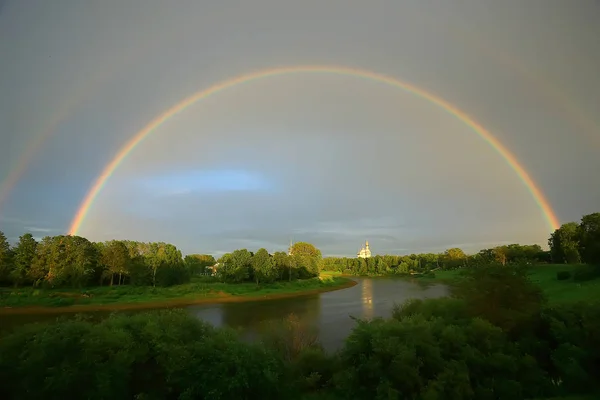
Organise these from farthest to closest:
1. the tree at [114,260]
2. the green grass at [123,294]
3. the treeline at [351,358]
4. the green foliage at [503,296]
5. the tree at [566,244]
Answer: the tree at [566,244] → the tree at [114,260] → the green grass at [123,294] → the green foliage at [503,296] → the treeline at [351,358]

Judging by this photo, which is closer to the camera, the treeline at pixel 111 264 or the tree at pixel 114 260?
the treeline at pixel 111 264

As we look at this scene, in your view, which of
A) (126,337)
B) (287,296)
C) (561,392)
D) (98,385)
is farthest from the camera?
(287,296)

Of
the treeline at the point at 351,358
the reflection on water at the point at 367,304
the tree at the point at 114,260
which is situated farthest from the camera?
the tree at the point at 114,260

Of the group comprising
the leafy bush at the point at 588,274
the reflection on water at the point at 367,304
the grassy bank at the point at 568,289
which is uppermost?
the leafy bush at the point at 588,274

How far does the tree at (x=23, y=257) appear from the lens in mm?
54969

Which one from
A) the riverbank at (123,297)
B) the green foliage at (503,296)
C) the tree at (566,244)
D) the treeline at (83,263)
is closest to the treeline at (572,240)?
the tree at (566,244)

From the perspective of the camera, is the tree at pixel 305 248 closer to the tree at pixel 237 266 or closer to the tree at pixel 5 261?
the tree at pixel 237 266

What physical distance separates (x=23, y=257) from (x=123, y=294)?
17.1 metres

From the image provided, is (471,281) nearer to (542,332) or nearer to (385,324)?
(542,332)

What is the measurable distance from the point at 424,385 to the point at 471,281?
612 centimetres

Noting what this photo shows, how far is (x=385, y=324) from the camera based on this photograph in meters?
12.2

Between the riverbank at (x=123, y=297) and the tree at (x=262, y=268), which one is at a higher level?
the tree at (x=262, y=268)

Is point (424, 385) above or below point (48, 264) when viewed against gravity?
below

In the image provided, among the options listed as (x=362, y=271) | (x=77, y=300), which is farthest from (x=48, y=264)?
(x=362, y=271)
